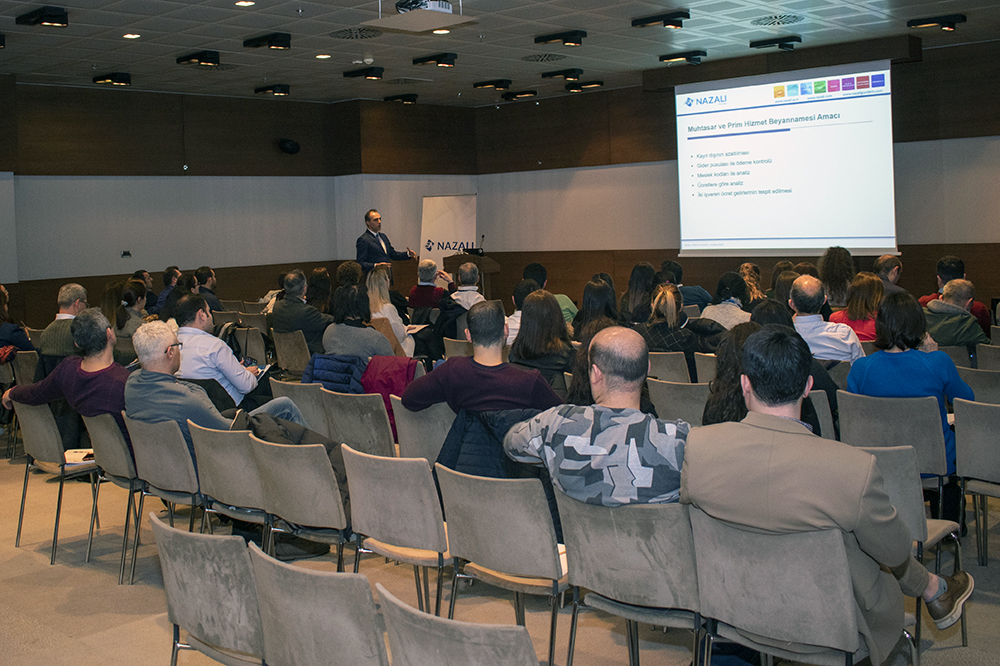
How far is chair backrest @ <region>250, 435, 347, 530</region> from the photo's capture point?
3.54 meters

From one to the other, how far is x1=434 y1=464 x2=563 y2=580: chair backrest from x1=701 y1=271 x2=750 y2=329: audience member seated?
3.39 meters

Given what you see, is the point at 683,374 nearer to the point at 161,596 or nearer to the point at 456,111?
the point at 161,596

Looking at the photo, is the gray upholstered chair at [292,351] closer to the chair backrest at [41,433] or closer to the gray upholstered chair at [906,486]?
→ the chair backrest at [41,433]

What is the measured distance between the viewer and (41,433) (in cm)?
489

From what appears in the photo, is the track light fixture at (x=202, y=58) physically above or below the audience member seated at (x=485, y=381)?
above

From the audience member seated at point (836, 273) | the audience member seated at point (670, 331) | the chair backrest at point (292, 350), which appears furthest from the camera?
the chair backrest at point (292, 350)

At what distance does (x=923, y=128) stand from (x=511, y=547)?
34.2 feet

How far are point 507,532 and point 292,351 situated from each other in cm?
491

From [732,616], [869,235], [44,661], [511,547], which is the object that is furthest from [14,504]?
[869,235]

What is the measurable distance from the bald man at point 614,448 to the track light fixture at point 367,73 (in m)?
9.79

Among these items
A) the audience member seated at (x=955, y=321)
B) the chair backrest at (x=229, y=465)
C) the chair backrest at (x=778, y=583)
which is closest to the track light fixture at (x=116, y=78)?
the chair backrest at (x=229, y=465)

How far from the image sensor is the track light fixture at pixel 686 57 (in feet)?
38.3

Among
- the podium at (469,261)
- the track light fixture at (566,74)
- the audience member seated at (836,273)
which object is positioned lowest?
the audience member seated at (836,273)

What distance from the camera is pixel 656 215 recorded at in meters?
14.3
